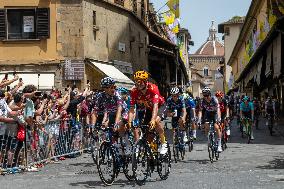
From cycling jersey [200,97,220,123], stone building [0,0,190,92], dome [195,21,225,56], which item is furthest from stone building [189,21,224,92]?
cycling jersey [200,97,220,123]

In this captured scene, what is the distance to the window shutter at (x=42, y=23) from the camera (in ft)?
95.9

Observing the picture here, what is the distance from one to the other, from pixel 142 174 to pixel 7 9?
20174mm

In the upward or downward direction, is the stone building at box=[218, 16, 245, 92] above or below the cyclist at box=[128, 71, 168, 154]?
above

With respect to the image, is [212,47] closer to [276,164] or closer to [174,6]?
[174,6]

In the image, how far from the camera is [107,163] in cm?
1081

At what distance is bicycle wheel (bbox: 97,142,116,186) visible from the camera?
35.4 ft

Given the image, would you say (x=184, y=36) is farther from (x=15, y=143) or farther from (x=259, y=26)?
(x=15, y=143)

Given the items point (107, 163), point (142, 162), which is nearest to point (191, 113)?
point (142, 162)

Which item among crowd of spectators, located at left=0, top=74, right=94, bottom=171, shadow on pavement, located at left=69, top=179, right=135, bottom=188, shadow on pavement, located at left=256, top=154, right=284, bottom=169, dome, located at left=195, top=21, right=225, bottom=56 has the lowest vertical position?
shadow on pavement, located at left=69, top=179, right=135, bottom=188

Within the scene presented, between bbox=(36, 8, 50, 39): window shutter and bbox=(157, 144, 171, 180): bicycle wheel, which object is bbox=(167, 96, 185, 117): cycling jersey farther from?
bbox=(36, 8, 50, 39): window shutter

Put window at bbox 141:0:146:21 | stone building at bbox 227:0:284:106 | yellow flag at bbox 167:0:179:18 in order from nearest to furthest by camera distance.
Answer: stone building at bbox 227:0:284:106 → yellow flag at bbox 167:0:179:18 → window at bbox 141:0:146:21

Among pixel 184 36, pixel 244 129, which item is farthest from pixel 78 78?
pixel 184 36

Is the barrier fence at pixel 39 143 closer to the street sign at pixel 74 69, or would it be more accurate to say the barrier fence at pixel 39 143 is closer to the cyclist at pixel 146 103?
the cyclist at pixel 146 103

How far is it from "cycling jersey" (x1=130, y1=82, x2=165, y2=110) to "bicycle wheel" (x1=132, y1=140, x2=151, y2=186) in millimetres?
879
